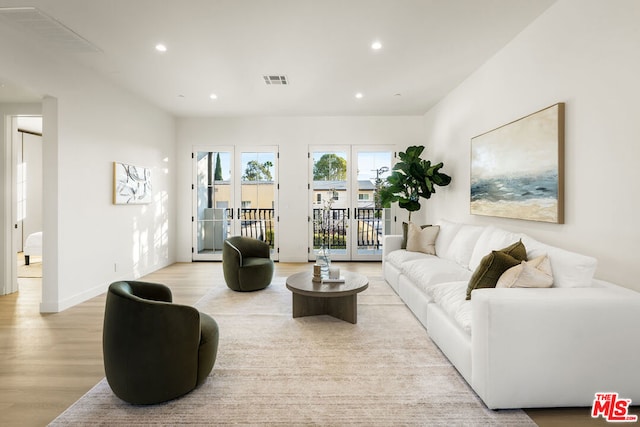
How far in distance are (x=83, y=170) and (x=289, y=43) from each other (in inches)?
119

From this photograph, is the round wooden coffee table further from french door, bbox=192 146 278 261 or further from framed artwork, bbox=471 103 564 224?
french door, bbox=192 146 278 261

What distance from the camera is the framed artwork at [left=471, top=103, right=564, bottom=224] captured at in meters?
2.84

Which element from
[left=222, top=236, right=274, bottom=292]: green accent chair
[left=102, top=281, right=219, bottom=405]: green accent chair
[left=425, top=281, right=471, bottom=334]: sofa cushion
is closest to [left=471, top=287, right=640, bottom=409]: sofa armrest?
[left=425, top=281, right=471, bottom=334]: sofa cushion

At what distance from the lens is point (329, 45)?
3.59 meters

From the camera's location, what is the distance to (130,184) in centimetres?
503

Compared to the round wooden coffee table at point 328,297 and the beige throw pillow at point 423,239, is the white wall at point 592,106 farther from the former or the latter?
the round wooden coffee table at point 328,297

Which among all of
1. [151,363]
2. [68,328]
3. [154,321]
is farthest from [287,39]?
[68,328]

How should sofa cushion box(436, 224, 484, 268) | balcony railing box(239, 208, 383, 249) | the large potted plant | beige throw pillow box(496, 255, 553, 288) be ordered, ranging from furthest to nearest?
balcony railing box(239, 208, 383, 249) → the large potted plant → sofa cushion box(436, 224, 484, 268) → beige throw pillow box(496, 255, 553, 288)

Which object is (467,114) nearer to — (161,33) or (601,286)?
(601,286)

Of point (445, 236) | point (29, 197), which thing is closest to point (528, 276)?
point (445, 236)

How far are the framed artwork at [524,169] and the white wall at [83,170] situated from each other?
16.6 ft

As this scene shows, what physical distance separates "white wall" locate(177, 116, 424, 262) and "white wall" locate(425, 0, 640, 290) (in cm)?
311

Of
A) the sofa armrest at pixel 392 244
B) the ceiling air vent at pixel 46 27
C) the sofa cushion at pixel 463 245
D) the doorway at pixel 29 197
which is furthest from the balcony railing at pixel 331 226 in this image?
the ceiling air vent at pixel 46 27

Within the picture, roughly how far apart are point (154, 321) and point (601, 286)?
9.54 feet
